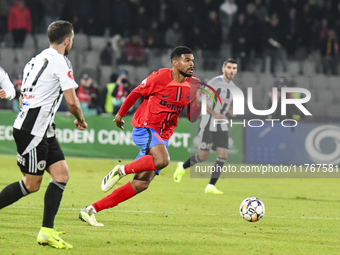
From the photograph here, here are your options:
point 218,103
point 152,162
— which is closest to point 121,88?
point 218,103

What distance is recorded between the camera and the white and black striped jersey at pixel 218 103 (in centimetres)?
1022

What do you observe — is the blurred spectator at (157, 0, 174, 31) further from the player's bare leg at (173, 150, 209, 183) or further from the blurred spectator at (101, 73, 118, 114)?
the player's bare leg at (173, 150, 209, 183)

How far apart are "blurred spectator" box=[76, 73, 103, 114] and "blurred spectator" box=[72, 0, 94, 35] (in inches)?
126

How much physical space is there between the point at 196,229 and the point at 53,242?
190 cm

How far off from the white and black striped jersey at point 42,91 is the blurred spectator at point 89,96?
10.9 m

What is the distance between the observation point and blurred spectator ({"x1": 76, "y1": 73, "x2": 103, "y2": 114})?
52.6ft

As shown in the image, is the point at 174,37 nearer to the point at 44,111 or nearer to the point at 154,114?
the point at 154,114

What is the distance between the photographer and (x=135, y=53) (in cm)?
1775

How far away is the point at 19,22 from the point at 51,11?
1500 mm

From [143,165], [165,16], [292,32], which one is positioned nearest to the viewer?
[143,165]

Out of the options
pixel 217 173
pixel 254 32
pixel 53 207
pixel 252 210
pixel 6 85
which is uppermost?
pixel 254 32

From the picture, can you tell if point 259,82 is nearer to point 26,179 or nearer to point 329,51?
point 329,51

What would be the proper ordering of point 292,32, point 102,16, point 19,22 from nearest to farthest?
point 19,22, point 102,16, point 292,32

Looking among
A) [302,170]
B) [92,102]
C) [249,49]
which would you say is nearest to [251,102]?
[249,49]
